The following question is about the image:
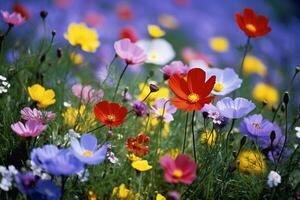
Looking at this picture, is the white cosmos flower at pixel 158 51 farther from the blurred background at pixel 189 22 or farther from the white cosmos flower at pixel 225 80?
the blurred background at pixel 189 22

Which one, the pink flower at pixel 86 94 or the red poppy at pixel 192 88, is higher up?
the red poppy at pixel 192 88

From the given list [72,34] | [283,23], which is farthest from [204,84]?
[283,23]

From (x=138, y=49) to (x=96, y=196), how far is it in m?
0.42

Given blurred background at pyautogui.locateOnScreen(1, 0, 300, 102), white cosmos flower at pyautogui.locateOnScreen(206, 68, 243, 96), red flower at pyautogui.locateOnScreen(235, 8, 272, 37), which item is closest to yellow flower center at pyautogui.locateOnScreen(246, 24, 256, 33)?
red flower at pyautogui.locateOnScreen(235, 8, 272, 37)

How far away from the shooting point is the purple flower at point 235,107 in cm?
119

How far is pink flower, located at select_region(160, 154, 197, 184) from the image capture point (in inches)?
39.0

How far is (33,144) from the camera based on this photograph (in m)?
1.19

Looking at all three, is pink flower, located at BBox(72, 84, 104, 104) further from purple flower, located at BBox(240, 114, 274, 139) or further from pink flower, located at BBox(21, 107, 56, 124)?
purple flower, located at BBox(240, 114, 274, 139)

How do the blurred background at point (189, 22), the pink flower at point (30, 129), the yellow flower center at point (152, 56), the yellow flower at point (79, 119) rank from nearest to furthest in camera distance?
the pink flower at point (30, 129), the yellow flower at point (79, 119), the yellow flower center at point (152, 56), the blurred background at point (189, 22)

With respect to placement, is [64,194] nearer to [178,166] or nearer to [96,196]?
[96,196]

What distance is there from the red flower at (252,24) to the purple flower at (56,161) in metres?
0.68

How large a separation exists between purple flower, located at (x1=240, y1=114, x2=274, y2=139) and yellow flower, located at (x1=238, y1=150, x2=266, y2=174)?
1.9 inches

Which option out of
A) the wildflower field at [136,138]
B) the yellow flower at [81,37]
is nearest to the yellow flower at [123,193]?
the wildflower field at [136,138]

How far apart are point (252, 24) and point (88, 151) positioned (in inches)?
26.4
